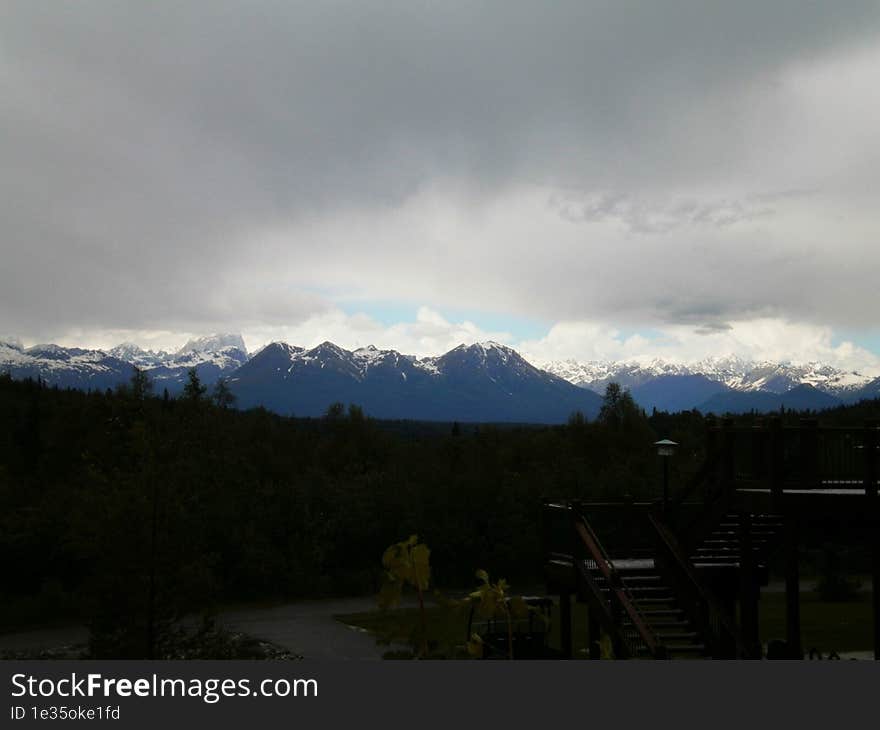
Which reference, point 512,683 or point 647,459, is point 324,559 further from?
point 512,683

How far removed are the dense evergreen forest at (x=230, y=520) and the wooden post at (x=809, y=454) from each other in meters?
11.3

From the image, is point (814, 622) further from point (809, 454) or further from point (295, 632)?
point (295, 632)

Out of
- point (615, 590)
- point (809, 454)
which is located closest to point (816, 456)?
point (809, 454)

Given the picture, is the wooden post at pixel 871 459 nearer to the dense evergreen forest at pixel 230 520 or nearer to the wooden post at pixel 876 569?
the wooden post at pixel 876 569

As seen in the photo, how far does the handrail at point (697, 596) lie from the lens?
13.3 m

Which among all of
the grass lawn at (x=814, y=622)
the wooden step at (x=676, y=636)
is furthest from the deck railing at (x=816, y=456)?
the grass lawn at (x=814, y=622)

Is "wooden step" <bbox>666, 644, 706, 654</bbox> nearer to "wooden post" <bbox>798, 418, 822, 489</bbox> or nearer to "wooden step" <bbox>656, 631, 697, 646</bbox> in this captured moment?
"wooden step" <bbox>656, 631, 697, 646</bbox>

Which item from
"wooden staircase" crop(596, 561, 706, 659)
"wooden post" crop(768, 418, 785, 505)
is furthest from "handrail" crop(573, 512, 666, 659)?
"wooden post" crop(768, 418, 785, 505)

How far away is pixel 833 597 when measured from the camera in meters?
31.9

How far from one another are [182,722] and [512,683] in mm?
1381

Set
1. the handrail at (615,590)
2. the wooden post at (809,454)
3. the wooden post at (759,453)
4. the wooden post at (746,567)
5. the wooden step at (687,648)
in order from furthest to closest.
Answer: the wooden post at (746,567), the wooden post at (759,453), the wooden post at (809,454), the wooden step at (687,648), the handrail at (615,590)

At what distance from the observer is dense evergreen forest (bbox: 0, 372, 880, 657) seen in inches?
655

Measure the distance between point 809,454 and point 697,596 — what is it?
2959 millimetres

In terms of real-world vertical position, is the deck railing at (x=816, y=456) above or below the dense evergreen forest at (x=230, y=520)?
above
